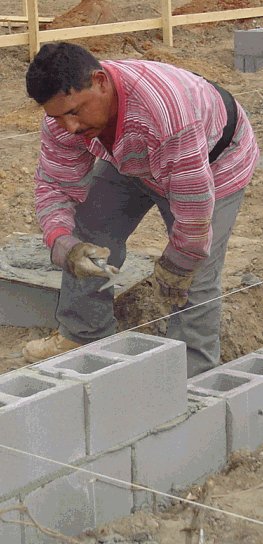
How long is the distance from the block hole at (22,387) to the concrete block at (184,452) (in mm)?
463

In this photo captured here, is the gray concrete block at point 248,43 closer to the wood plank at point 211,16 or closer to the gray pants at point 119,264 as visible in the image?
the wood plank at point 211,16

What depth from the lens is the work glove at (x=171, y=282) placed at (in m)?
4.52

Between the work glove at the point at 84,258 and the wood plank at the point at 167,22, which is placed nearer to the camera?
the work glove at the point at 84,258

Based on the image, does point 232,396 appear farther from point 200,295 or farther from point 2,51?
point 2,51

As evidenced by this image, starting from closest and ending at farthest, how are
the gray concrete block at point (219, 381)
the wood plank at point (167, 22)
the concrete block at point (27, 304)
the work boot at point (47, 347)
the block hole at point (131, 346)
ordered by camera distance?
the block hole at point (131, 346) < the gray concrete block at point (219, 381) < the work boot at point (47, 347) < the concrete block at point (27, 304) < the wood plank at point (167, 22)

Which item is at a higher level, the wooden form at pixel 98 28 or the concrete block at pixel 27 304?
the wooden form at pixel 98 28

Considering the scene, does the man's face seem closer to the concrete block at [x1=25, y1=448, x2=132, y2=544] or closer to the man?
the man

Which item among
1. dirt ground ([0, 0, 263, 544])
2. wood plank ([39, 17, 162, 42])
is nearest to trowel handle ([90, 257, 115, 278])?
dirt ground ([0, 0, 263, 544])

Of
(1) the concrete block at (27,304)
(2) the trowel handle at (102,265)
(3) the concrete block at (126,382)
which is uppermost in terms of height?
(2) the trowel handle at (102,265)

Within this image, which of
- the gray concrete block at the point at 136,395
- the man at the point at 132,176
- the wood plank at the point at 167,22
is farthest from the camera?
the wood plank at the point at 167,22

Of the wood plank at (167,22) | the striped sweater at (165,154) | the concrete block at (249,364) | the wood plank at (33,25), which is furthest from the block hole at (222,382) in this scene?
the wood plank at (167,22)

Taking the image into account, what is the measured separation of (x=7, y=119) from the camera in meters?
10.8

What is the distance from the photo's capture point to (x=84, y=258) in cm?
442

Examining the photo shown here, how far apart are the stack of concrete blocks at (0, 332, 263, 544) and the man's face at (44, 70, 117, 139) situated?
0.86 m
